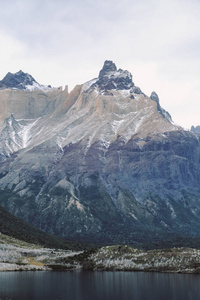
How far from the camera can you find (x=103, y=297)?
167 meters

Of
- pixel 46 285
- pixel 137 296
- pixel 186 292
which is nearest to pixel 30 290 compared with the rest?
pixel 46 285

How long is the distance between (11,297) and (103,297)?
31.6 metres

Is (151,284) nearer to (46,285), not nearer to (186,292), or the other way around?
(186,292)

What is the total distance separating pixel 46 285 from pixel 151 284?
142 feet

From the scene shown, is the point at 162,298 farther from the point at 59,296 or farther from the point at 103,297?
the point at 59,296

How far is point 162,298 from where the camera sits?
163m

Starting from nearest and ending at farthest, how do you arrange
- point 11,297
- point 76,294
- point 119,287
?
point 11,297, point 76,294, point 119,287

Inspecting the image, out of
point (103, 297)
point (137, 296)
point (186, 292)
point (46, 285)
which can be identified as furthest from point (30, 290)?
point (186, 292)

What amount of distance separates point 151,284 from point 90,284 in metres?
25.3

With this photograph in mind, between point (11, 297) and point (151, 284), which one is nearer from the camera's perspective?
point (11, 297)

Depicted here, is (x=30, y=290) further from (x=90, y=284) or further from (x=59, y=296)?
(x=90, y=284)

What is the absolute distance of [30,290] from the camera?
178 m

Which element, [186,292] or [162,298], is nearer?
[162,298]

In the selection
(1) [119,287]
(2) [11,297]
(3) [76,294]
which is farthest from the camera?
(1) [119,287]
